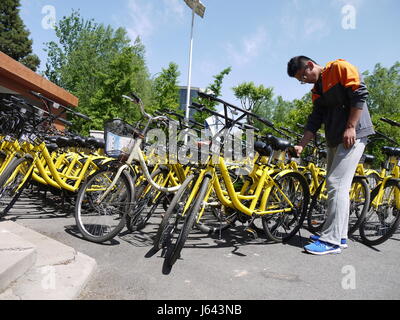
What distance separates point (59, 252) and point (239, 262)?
63.4 inches

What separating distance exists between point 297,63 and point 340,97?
599 millimetres

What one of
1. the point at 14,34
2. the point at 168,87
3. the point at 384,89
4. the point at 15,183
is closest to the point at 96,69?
the point at 168,87

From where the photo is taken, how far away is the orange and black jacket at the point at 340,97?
9.89ft

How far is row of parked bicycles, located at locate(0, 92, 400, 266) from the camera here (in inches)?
123

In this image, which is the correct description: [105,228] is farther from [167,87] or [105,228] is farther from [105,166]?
[167,87]

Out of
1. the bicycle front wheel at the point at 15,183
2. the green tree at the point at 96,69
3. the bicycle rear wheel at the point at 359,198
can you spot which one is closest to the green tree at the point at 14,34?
the green tree at the point at 96,69

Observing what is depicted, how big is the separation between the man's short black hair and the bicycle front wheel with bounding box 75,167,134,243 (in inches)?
84.0

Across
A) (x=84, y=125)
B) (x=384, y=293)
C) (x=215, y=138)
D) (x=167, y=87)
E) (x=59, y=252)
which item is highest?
(x=167, y=87)

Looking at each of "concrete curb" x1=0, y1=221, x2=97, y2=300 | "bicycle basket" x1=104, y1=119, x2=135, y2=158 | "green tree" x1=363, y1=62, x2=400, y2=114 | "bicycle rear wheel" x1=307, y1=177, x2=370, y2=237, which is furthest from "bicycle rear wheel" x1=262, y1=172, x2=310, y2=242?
"green tree" x1=363, y1=62, x2=400, y2=114

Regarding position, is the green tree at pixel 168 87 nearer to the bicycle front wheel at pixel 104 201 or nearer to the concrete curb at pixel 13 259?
the bicycle front wheel at pixel 104 201

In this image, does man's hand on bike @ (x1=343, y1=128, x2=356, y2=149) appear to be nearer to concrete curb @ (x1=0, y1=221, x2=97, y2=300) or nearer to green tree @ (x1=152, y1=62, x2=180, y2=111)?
concrete curb @ (x1=0, y1=221, x2=97, y2=300)

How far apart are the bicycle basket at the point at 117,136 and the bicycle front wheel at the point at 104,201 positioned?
32 centimetres

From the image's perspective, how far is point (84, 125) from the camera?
18453 millimetres
